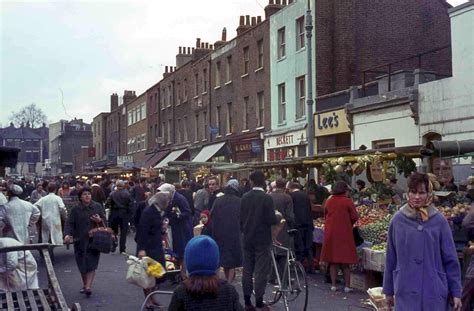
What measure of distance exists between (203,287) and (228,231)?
236 inches

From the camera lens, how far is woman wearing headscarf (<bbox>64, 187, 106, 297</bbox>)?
9.83m

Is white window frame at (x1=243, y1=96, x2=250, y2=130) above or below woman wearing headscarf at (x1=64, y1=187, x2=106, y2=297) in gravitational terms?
above

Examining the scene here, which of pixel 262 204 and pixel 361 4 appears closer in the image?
pixel 262 204

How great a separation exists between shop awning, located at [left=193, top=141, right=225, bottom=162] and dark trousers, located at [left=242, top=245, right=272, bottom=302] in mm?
24984

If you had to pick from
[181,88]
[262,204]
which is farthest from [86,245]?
[181,88]

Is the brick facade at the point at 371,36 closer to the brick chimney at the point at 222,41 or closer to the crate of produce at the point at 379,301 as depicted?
the brick chimney at the point at 222,41

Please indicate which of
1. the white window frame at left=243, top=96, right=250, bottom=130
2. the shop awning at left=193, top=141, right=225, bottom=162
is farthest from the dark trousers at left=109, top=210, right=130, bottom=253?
the shop awning at left=193, top=141, right=225, bottom=162

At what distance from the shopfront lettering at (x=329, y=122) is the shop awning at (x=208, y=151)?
Answer: 9.79m

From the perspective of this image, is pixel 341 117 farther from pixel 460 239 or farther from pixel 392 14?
pixel 460 239

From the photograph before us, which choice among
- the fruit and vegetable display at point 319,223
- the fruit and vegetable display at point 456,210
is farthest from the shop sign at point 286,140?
the fruit and vegetable display at point 456,210

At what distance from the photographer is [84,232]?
9852 mm

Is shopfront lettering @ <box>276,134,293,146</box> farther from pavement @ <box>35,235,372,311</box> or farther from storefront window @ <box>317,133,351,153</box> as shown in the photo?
pavement @ <box>35,235,372,311</box>

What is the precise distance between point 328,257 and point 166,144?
117ft

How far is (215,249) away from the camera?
151 inches
